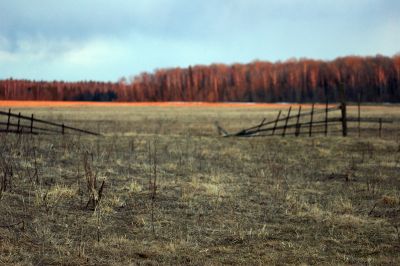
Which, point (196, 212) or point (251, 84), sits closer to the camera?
point (196, 212)

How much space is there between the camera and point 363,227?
6.68 meters

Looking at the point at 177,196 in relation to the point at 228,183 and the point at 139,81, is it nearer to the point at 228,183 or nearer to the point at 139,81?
the point at 228,183

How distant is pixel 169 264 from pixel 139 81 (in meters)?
132

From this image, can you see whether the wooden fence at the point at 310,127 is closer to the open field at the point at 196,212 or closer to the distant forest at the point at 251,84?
the open field at the point at 196,212

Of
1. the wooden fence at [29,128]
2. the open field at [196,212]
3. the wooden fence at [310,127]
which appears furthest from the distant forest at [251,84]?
the open field at [196,212]

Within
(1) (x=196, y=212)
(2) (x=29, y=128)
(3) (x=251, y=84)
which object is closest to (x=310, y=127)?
(1) (x=196, y=212)

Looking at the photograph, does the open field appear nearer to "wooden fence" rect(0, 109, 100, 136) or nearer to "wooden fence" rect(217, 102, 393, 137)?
"wooden fence" rect(0, 109, 100, 136)

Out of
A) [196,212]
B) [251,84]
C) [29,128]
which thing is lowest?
[196,212]

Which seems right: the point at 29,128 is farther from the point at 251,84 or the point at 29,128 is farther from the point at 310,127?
the point at 251,84

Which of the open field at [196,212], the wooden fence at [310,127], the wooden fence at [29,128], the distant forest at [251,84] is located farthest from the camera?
the distant forest at [251,84]

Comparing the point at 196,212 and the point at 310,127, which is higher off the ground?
the point at 310,127

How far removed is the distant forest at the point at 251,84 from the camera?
105m

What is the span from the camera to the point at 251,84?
119m

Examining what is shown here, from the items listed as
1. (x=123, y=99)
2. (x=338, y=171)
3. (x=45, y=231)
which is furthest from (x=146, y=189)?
(x=123, y=99)
